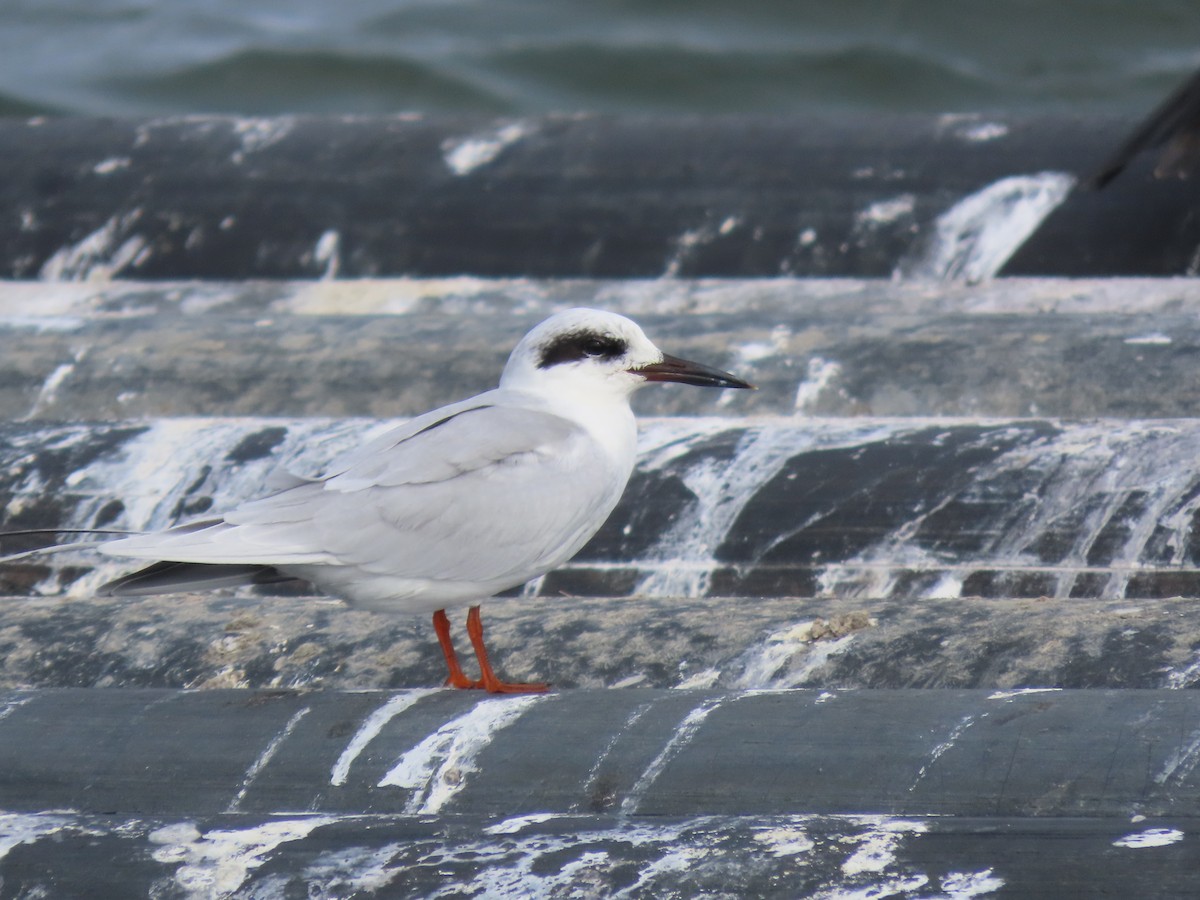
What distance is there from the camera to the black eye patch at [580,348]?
2.74 m

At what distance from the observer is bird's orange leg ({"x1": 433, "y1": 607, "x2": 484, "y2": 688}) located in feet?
7.92

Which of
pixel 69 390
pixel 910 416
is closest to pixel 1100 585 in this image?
pixel 910 416

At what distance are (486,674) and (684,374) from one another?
738 mm

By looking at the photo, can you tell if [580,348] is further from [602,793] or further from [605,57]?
[605,57]

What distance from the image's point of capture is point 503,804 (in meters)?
1.93

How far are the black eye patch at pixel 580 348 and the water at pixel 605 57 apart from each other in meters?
10.0

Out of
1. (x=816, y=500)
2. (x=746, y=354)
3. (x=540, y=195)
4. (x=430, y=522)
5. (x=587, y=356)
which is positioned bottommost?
(x=816, y=500)

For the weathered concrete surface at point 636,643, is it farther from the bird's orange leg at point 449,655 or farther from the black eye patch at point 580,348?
the black eye patch at point 580,348

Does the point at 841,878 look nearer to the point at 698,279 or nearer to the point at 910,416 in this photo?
the point at 910,416

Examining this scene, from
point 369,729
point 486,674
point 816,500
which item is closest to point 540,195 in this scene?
point 816,500

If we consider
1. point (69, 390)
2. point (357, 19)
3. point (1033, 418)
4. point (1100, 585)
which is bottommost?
point (1100, 585)

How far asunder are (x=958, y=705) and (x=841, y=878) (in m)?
0.41

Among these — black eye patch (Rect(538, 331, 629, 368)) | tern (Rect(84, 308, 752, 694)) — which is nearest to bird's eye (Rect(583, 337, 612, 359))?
black eye patch (Rect(538, 331, 629, 368))

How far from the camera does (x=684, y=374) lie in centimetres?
279
